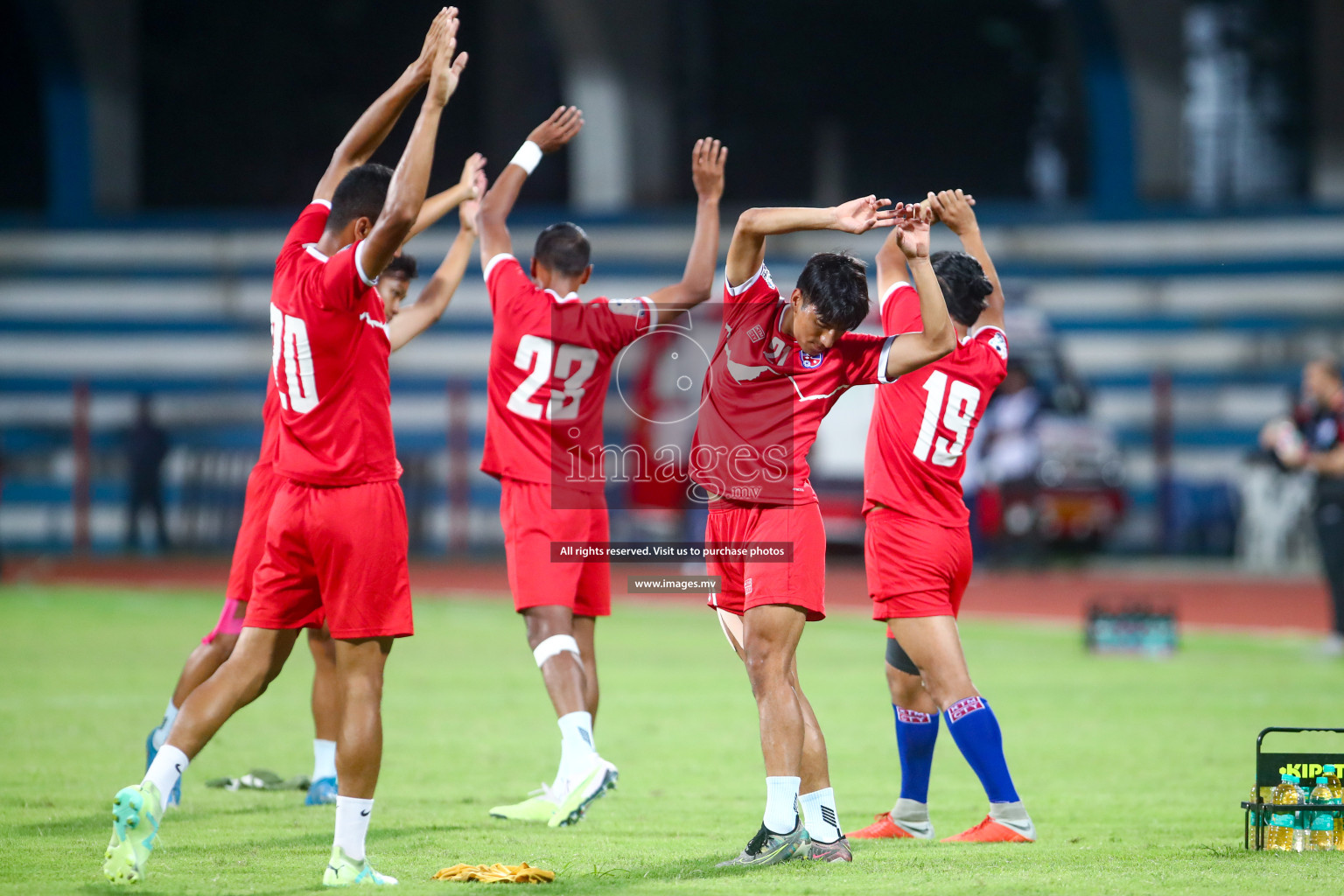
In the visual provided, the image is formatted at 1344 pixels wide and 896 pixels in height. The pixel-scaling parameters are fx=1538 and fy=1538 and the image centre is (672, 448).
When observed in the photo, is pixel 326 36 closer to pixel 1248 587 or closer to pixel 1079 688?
pixel 1248 587

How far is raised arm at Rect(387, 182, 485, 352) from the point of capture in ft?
24.3

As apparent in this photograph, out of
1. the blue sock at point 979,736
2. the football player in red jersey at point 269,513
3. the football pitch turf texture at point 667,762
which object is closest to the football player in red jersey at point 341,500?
the football pitch turf texture at point 667,762

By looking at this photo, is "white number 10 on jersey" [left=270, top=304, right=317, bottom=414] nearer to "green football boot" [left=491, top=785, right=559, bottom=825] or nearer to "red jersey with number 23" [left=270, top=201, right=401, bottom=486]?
"red jersey with number 23" [left=270, top=201, right=401, bottom=486]

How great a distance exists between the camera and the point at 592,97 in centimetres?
2992

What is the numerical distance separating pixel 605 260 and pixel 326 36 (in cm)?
965

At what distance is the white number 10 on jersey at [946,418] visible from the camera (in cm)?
675

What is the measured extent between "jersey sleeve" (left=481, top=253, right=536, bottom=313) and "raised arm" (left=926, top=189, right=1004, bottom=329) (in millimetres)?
2084

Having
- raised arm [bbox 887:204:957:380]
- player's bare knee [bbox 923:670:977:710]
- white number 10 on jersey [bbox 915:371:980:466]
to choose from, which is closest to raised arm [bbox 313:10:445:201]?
raised arm [bbox 887:204:957:380]

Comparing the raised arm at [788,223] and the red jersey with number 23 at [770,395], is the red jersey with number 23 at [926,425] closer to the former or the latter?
the red jersey with number 23 at [770,395]

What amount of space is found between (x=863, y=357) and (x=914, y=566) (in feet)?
3.18

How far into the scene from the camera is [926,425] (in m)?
6.76

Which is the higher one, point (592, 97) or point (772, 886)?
point (592, 97)

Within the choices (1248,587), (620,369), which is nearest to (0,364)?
(620,369)

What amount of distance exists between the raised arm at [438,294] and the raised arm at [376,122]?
1058 mm
